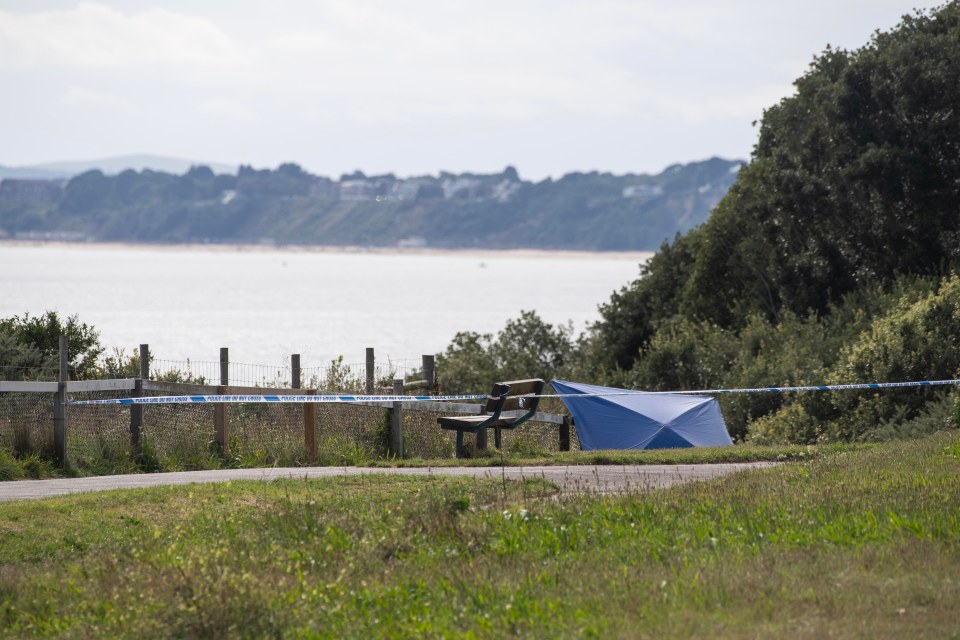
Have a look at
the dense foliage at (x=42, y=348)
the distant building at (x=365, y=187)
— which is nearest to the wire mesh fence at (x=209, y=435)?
the dense foliage at (x=42, y=348)

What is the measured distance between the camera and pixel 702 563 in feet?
25.7

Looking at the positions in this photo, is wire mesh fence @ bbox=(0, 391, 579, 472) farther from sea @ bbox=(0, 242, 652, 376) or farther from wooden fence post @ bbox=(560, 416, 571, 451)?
sea @ bbox=(0, 242, 652, 376)

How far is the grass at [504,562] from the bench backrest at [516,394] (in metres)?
4.79

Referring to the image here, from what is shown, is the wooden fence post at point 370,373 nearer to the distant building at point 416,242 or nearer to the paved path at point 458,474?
the paved path at point 458,474

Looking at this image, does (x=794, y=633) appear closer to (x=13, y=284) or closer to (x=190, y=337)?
(x=190, y=337)

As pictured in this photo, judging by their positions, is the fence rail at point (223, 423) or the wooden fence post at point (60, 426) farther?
the fence rail at point (223, 423)

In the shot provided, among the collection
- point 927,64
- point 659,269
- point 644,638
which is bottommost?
point 644,638

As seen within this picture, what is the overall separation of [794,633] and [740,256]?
3065cm

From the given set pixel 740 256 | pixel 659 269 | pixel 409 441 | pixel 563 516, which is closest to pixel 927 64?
pixel 740 256

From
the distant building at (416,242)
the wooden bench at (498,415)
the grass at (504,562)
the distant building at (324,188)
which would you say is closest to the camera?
the grass at (504,562)

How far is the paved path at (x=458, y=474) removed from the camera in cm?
1230

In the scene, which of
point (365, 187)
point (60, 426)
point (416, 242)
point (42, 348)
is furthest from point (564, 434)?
point (416, 242)

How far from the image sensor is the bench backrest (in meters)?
16.3

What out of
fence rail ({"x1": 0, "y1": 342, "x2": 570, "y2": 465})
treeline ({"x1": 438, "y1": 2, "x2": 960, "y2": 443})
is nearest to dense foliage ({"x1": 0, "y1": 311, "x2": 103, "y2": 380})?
fence rail ({"x1": 0, "y1": 342, "x2": 570, "y2": 465})
